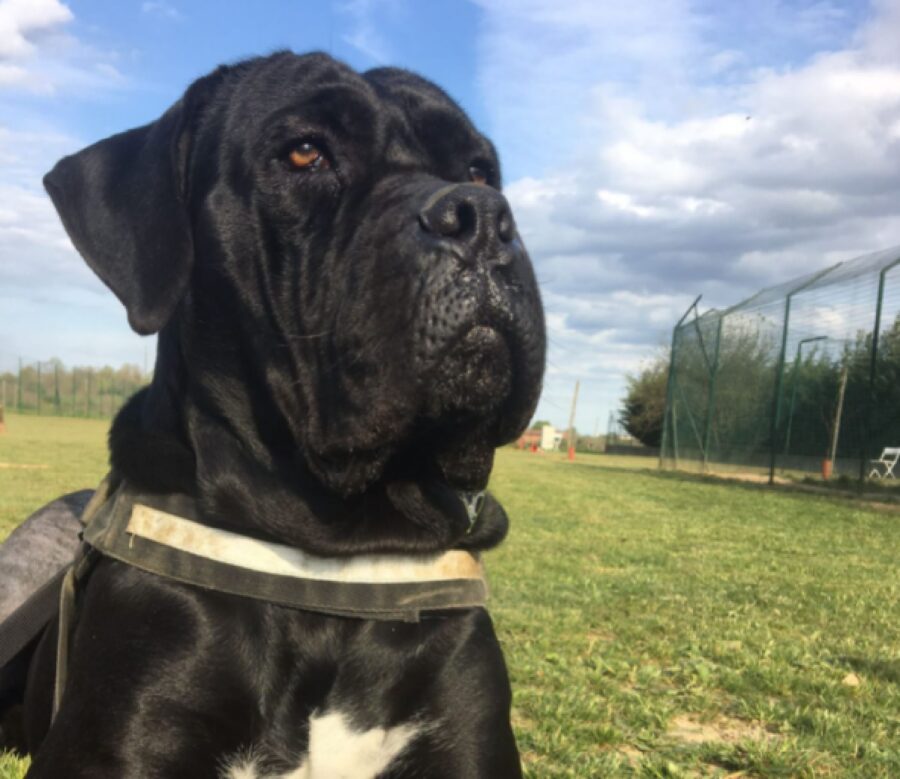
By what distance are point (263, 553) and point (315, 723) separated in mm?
395

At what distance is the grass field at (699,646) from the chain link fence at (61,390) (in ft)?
137

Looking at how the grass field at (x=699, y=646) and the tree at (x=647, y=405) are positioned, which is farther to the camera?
the tree at (x=647, y=405)

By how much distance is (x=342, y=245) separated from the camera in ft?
6.70

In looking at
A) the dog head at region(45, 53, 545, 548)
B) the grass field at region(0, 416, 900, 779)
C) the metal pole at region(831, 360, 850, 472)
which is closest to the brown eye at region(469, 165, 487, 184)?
the dog head at region(45, 53, 545, 548)

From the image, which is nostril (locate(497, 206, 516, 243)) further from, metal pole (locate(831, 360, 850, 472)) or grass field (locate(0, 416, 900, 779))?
metal pole (locate(831, 360, 850, 472))

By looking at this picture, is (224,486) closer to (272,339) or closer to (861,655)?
(272,339)

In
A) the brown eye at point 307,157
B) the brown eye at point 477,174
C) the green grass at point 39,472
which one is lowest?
the green grass at point 39,472

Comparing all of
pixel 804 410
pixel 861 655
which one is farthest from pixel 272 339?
pixel 804 410

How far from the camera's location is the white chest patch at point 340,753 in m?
1.99

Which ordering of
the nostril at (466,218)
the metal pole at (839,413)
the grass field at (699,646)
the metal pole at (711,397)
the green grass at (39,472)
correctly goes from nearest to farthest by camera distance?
the nostril at (466,218), the grass field at (699,646), the green grass at (39,472), the metal pole at (839,413), the metal pole at (711,397)

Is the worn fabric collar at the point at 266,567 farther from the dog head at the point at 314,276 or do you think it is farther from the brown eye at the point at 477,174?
the brown eye at the point at 477,174

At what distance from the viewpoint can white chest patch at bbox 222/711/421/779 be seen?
1990 mm

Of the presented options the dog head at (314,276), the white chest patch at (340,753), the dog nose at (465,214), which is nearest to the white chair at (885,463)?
the dog head at (314,276)

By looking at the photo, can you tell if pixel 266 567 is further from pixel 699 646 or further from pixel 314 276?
pixel 699 646
